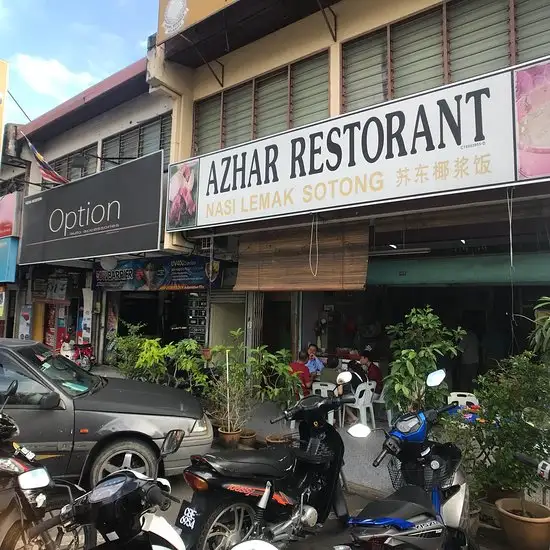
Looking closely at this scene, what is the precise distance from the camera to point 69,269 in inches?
562

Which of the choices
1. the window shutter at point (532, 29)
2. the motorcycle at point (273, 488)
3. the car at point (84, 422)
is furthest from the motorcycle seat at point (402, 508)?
the window shutter at point (532, 29)

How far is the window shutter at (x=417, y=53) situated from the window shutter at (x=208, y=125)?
3836mm

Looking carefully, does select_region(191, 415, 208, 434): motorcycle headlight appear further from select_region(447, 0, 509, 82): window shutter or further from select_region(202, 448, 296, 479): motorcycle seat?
select_region(447, 0, 509, 82): window shutter

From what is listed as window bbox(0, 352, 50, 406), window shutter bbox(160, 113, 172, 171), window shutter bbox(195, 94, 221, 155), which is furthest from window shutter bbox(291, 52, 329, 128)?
window bbox(0, 352, 50, 406)

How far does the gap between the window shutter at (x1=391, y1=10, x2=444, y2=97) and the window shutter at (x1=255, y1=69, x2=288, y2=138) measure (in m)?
2.12

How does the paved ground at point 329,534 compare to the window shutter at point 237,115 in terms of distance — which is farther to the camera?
the window shutter at point 237,115

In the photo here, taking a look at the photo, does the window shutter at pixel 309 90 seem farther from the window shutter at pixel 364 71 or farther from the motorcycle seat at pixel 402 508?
the motorcycle seat at pixel 402 508

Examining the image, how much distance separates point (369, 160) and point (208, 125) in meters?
4.70

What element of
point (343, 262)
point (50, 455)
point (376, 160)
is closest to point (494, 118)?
point (376, 160)

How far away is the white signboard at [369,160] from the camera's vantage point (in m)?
5.09

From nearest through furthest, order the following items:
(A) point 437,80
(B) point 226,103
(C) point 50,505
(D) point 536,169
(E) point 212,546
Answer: (C) point 50,505 → (E) point 212,546 → (D) point 536,169 → (A) point 437,80 → (B) point 226,103

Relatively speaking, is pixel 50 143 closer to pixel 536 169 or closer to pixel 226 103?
pixel 226 103

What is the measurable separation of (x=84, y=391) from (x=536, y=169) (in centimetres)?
537

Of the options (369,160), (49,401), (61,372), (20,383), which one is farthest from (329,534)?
(369,160)
